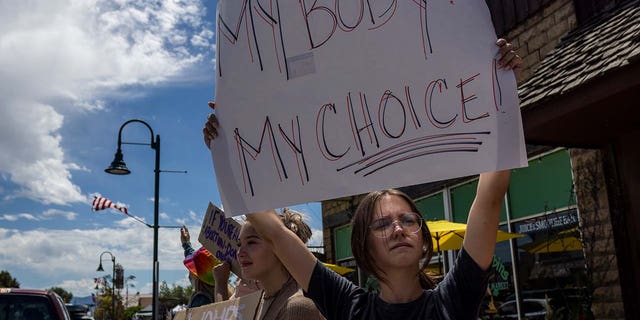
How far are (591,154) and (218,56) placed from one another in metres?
5.83

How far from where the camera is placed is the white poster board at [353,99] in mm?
1752

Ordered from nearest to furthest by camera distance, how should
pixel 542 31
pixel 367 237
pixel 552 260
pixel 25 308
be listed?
pixel 367 237
pixel 25 308
pixel 552 260
pixel 542 31

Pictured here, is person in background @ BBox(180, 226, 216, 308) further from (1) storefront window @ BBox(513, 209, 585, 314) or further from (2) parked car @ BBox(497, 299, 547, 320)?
(2) parked car @ BBox(497, 299, 547, 320)

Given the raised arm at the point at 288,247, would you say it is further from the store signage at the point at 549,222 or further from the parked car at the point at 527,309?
the parked car at the point at 527,309

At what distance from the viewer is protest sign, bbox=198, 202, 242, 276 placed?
3.81 metres

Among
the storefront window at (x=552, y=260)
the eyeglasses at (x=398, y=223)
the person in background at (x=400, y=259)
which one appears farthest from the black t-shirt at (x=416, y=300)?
the storefront window at (x=552, y=260)

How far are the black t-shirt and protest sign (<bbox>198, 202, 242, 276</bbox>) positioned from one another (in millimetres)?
1939

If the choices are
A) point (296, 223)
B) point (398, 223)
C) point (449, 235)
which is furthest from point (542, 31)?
point (398, 223)

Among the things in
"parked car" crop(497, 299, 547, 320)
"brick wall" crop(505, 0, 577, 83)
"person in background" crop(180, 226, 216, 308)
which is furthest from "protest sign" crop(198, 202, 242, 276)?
"brick wall" crop(505, 0, 577, 83)

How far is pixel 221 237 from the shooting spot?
3.86 meters

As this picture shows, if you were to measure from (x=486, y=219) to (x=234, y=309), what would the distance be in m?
1.33

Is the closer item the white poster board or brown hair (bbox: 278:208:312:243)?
the white poster board

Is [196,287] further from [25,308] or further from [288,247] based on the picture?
[25,308]

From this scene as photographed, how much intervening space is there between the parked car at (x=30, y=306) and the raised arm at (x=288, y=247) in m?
4.65
